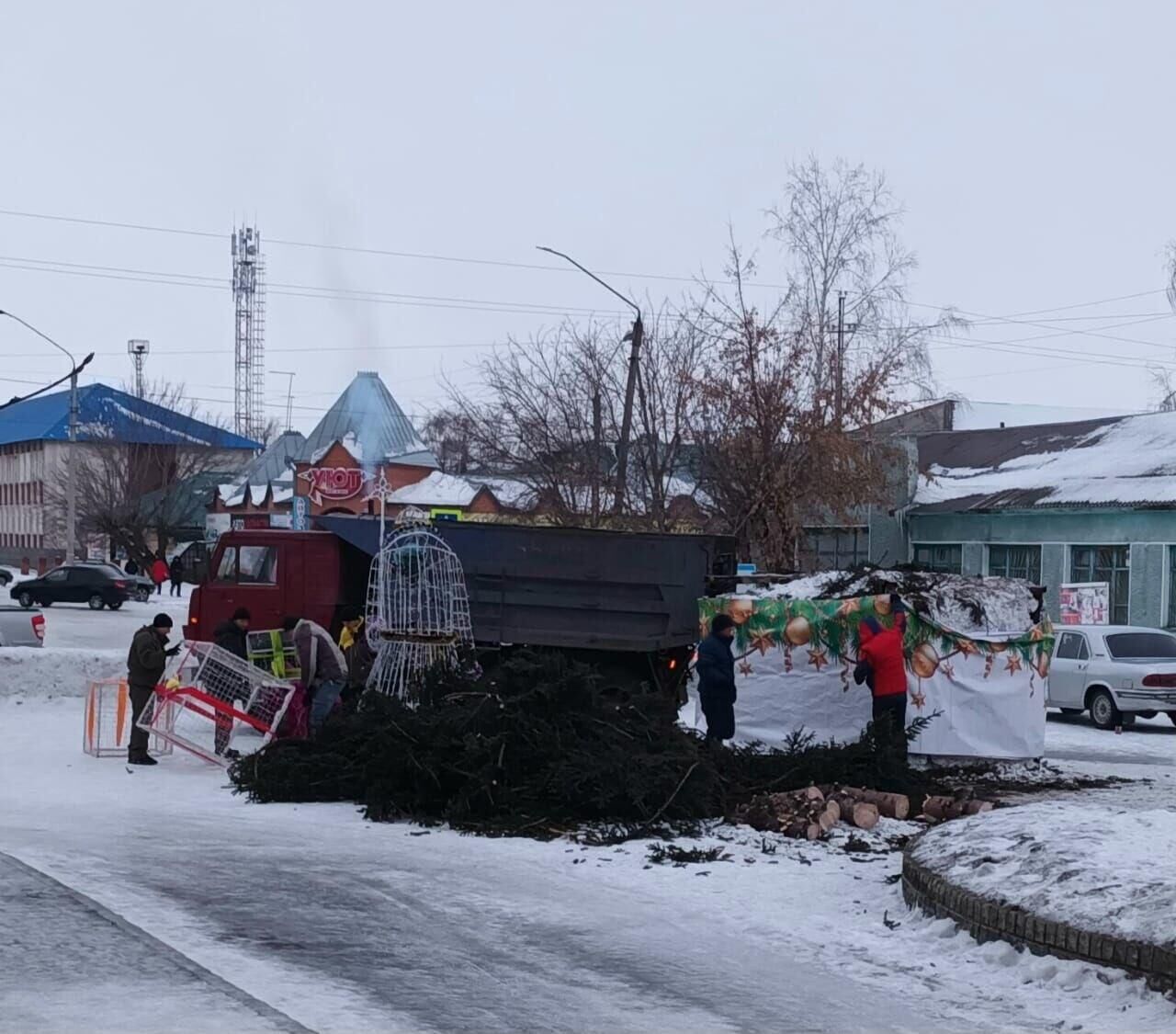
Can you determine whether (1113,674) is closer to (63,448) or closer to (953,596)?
(953,596)

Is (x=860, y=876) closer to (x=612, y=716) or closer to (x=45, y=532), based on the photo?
(x=612, y=716)

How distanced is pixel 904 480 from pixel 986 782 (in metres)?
23.8

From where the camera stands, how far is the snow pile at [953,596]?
17156 mm

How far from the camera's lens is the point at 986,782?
16219 mm

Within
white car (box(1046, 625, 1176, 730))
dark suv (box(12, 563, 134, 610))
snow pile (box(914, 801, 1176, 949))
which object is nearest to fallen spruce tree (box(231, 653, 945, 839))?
snow pile (box(914, 801, 1176, 949))

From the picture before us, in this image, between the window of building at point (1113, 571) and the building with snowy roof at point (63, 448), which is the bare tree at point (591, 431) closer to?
the window of building at point (1113, 571)

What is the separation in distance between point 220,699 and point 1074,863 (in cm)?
1015

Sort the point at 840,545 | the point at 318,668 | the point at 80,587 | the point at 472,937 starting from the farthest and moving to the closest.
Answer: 1. the point at 80,587
2. the point at 840,545
3. the point at 318,668
4. the point at 472,937

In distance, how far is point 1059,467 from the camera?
41.7 m

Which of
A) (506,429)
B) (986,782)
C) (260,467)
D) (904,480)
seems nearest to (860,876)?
(986,782)

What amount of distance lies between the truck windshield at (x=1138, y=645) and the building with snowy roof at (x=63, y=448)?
52.9 m

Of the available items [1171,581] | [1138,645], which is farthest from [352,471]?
[1138,645]

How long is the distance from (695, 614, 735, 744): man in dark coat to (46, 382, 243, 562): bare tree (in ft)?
197

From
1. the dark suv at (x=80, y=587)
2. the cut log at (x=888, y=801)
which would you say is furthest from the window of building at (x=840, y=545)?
the dark suv at (x=80, y=587)
